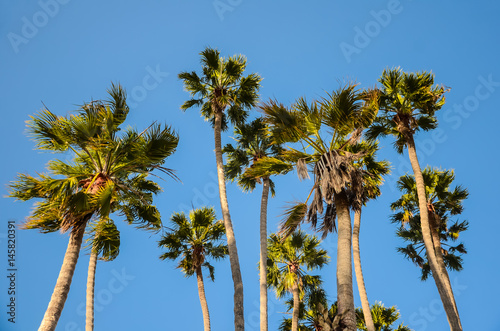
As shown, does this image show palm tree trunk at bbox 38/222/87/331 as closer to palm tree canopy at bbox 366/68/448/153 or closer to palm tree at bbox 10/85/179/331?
palm tree at bbox 10/85/179/331

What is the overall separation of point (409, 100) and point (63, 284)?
14.1m

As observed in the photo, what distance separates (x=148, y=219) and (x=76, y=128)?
3.63 meters

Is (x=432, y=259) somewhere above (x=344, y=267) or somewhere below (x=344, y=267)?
above

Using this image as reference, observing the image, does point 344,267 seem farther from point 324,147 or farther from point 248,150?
point 248,150

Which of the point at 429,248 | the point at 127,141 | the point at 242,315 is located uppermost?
the point at 127,141

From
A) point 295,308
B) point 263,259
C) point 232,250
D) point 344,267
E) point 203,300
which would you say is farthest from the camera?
point 295,308

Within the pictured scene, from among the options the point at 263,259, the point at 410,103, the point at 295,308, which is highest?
the point at 410,103

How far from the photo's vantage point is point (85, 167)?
10891 millimetres

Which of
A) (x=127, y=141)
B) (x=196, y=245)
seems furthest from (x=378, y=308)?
(x=127, y=141)

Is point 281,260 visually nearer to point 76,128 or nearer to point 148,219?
point 148,219

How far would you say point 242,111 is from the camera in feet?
63.8

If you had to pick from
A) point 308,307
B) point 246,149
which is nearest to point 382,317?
point 308,307

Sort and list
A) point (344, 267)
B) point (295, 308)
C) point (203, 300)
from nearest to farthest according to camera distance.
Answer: point (344, 267)
point (203, 300)
point (295, 308)

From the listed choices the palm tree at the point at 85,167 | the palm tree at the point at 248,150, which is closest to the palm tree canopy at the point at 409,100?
the palm tree at the point at 248,150
